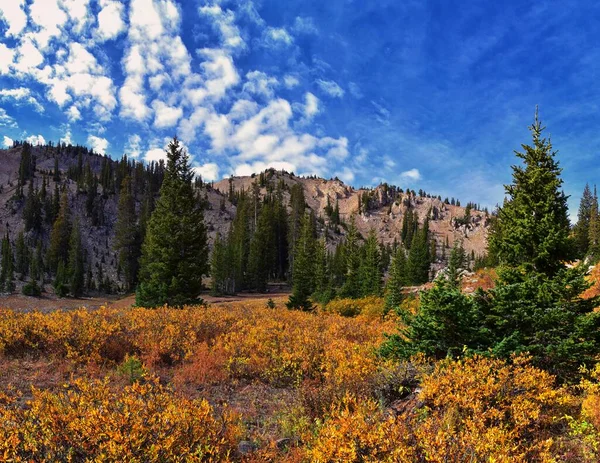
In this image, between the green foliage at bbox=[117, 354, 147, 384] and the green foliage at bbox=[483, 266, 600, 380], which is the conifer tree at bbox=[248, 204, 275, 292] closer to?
the green foliage at bbox=[117, 354, 147, 384]

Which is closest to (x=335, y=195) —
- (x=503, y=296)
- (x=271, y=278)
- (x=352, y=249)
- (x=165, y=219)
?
(x=271, y=278)

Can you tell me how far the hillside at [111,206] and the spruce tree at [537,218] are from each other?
2296 inches

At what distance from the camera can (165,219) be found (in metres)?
24.8

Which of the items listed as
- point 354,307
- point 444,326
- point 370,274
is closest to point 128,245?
point 370,274

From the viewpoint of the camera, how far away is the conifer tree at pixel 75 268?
61375mm

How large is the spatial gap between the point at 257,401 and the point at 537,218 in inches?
370

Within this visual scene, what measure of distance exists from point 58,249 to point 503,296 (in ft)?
314

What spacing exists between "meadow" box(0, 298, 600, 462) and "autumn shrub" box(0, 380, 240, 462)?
21 millimetres

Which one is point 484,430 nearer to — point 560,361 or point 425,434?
point 425,434

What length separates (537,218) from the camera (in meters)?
10.6

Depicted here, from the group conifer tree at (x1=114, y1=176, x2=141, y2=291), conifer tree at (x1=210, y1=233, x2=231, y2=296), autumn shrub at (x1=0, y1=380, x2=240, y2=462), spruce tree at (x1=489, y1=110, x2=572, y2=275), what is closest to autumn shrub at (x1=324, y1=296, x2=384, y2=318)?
spruce tree at (x1=489, y1=110, x2=572, y2=275)

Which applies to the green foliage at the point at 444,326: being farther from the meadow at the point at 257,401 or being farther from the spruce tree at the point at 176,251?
the spruce tree at the point at 176,251

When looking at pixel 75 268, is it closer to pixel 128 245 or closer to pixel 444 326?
pixel 128 245

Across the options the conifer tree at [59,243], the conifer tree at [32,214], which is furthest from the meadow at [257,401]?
the conifer tree at [32,214]
